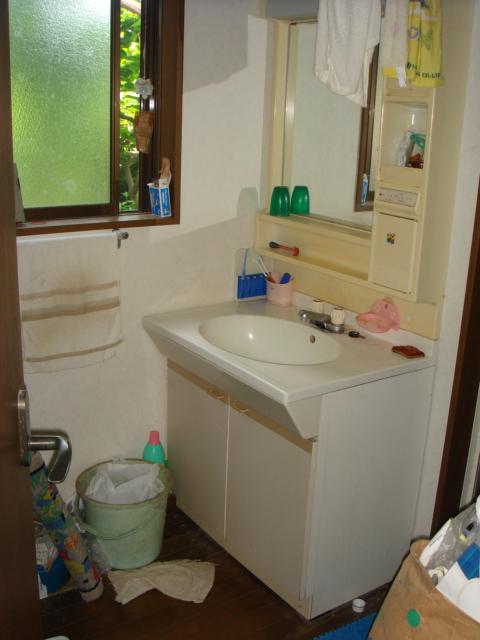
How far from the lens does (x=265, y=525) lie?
2479 mm

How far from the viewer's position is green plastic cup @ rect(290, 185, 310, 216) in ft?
9.27

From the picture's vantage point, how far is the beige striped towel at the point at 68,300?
7.84 feet

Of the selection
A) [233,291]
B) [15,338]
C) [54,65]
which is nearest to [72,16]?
[54,65]

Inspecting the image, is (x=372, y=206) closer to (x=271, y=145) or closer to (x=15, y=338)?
(x=271, y=145)

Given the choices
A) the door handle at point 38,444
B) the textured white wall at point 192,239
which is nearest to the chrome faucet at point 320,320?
the textured white wall at point 192,239

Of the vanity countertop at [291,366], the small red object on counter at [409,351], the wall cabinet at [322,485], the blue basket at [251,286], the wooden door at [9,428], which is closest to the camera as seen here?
the wooden door at [9,428]

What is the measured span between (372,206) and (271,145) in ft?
1.75

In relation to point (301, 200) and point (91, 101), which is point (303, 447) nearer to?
point (301, 200)

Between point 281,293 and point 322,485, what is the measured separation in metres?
0.90

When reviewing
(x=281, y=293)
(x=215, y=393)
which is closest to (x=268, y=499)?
(x=215, y=393)

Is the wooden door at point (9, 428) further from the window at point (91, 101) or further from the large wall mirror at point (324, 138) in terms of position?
the large wall mirror at point (324, 138)

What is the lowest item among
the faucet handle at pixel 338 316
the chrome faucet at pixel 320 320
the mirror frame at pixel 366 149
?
the chrome faucet at pixel 320 320

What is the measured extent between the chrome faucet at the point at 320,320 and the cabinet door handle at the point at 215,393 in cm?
42

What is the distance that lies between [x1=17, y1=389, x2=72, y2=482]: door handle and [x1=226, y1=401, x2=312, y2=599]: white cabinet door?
1.04 meters
